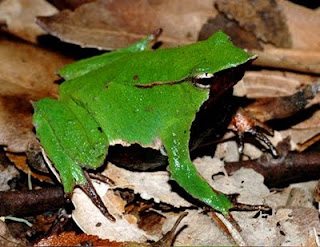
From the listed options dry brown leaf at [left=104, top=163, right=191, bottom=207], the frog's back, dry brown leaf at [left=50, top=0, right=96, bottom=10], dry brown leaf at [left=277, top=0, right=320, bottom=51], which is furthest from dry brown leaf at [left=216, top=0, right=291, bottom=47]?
dry brown leaf at [left=104, top=163, right=191, bottom=207]

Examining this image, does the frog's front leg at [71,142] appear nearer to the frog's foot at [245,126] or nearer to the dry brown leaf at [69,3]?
the frog's foot at [245,126]

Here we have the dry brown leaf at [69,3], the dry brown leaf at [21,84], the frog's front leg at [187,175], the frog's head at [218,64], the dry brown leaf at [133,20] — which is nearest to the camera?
the frog's head at [218,64]

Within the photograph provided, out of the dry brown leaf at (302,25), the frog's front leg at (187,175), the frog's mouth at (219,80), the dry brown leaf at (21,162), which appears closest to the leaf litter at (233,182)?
the dry brown leaf at (302,25)

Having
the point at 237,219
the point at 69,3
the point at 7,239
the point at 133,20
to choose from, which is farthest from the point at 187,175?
the point at 69,3

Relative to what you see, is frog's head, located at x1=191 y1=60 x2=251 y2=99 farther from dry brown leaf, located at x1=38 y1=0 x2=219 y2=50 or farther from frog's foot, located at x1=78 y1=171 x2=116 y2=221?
dry brown leaf, located at x1=38 y1=0 x2=219 y2=50

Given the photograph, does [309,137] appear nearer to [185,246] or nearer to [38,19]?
[185,246]
